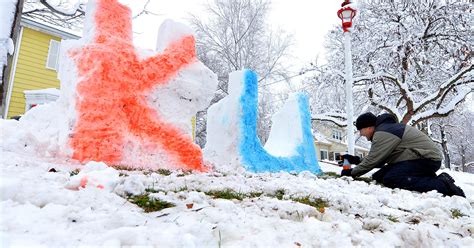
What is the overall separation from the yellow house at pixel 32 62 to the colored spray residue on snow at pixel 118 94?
9.27m

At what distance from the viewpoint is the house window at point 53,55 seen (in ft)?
43.9

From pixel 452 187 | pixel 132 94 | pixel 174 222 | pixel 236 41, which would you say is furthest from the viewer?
pixel 236 41

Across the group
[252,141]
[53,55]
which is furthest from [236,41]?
[252,141]

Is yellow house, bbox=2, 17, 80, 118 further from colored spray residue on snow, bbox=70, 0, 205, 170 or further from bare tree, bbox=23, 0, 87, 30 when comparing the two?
colored spray residue on snow, bbox=70, 0, 205, 170

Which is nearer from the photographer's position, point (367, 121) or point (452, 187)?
point (452, 187)

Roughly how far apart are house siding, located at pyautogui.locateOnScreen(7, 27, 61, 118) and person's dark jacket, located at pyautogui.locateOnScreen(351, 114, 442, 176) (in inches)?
509

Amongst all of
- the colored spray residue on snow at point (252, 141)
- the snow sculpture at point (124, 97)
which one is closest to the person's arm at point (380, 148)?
the colored spray residue on snow at point (252, 141)

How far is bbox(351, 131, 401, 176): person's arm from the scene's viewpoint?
457cm

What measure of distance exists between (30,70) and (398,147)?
1367 cm

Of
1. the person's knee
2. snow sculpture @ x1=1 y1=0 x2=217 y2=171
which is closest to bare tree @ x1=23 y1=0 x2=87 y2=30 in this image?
snow sculpture @ x1=1 y1=0 x2=217 y2=171

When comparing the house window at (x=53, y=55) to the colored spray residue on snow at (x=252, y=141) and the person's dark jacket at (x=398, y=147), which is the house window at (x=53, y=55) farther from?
the person's dark jacket at (x=398, y=147)

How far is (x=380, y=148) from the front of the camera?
4.62 meters

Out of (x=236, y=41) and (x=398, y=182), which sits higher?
(x=236, y=41)

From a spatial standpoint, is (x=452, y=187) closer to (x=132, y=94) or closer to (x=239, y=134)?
(x=239, y=134)
